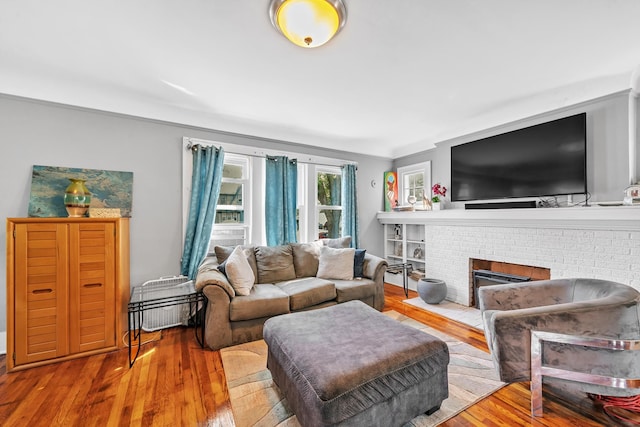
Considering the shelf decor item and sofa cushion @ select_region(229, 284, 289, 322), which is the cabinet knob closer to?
sofa cushion @ select_region(229, 284, 289, 322)

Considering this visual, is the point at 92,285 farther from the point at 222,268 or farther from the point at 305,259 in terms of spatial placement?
the point at 305,259

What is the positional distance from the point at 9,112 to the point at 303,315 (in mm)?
3255

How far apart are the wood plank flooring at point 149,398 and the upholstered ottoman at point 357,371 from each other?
1.17 feet

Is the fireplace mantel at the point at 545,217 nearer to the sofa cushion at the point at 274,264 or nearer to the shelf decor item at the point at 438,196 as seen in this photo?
the shelf decor item at the point at 438,196

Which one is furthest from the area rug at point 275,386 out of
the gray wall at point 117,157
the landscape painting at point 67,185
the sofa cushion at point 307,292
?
the landscape painting at point 67,185

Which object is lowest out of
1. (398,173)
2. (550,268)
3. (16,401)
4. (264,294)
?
(16,401)

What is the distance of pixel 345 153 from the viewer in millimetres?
4445

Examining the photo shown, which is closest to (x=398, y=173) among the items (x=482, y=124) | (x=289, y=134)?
(x=482, y=124)

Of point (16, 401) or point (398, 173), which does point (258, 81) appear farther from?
point (398, 173)

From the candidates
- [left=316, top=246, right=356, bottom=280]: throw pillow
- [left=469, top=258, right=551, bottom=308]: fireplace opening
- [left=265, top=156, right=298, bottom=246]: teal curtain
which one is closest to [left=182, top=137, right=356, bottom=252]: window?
[left=265, top=156, right=298, bottom=246]: teal curtain

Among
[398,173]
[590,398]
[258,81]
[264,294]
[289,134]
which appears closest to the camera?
[590,398]

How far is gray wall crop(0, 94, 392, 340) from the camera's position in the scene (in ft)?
7.96

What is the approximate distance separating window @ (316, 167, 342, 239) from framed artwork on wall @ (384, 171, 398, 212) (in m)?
0.98

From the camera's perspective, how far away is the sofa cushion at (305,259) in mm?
3436
